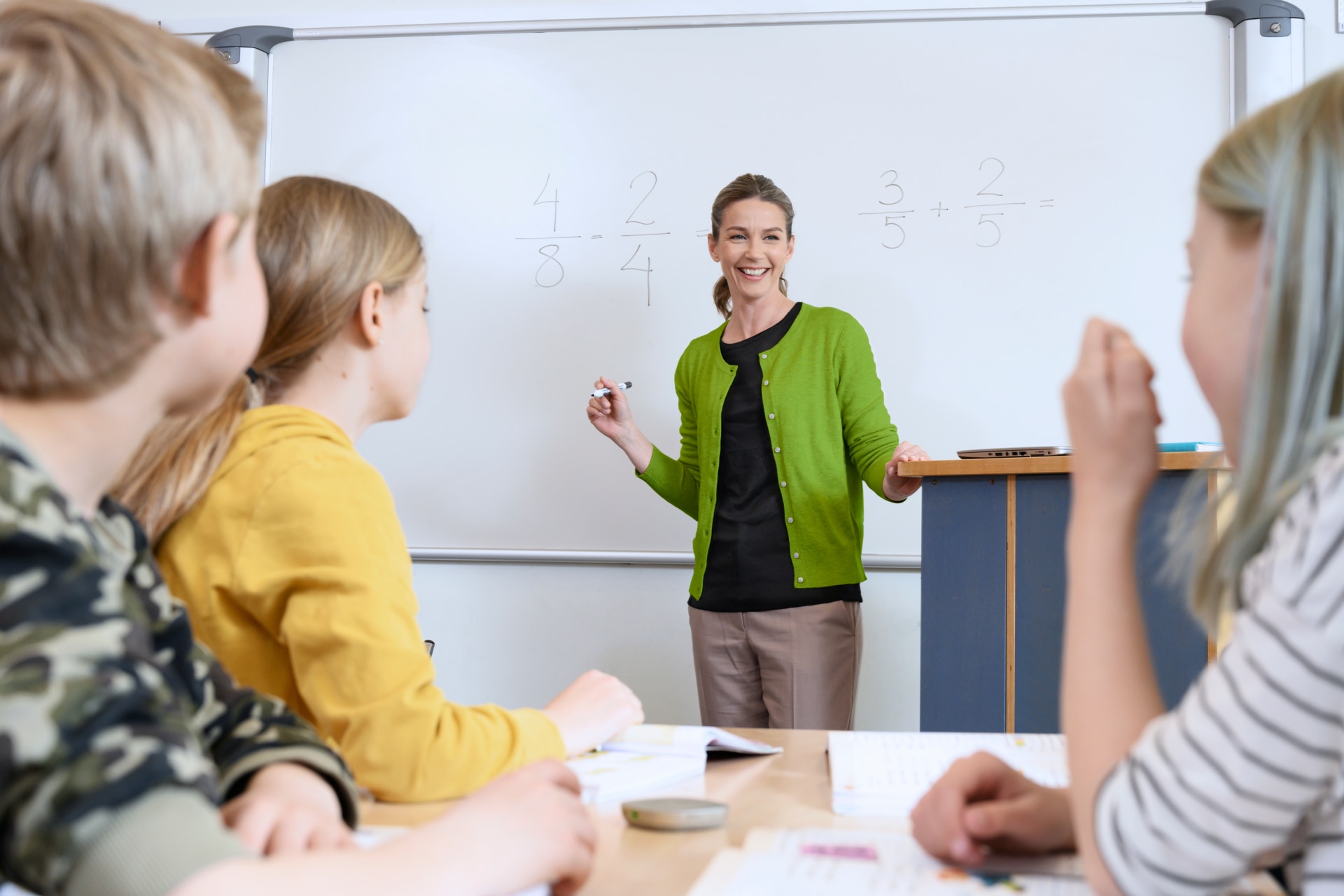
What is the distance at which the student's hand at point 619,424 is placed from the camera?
2.43 meters

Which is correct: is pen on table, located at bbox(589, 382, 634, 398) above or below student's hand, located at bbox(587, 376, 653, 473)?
above

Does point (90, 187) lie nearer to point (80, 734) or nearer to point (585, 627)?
point (80, 734)

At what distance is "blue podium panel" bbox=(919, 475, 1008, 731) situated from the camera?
5.96 ft

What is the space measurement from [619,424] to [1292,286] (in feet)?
6.53

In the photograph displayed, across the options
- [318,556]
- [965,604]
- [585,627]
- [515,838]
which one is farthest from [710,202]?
[515,838]

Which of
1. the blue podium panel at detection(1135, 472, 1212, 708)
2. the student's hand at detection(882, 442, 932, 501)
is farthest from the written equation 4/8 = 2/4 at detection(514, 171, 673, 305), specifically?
the blue podium panel at detection(1135, 472, 1212, 708)

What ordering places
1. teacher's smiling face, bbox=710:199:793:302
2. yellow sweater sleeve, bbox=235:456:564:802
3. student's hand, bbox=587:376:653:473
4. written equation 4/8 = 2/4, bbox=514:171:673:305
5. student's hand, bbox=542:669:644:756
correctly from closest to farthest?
yellow sweater sleeve, bbox=235:456:564:802, student's hand, bbox=542:669:644:756, teacher's smiling face, bbox=710:199:793:302, student's hand, bbox=587:376:653:473, written equation 4/8 = 2/4, bbox=514:171:673:305

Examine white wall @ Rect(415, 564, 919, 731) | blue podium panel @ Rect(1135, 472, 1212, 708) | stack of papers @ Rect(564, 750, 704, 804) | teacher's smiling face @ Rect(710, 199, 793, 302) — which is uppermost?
teacher's smiling face @ Rect(710, 199, 793, 302)

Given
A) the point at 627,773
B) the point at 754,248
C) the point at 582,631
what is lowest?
the point at 582,631

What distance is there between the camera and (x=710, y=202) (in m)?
2.68

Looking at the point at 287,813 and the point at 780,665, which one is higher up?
the point at 287,813

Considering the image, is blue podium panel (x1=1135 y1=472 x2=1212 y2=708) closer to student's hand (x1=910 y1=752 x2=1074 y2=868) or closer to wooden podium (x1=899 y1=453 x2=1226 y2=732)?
wooden podium (x1=899 y1=453 x2=1226 y2=732)

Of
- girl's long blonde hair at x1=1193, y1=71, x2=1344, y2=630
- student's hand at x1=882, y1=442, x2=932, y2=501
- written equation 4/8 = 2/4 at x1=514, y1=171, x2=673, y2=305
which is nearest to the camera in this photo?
girl's long blonde hair at x1=1193, y1=71, x2=1344, y2=630

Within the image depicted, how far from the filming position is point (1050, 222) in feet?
8.39
